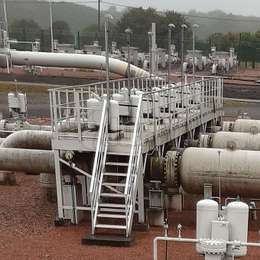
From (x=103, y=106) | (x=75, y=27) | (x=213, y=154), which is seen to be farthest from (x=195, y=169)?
(x=75, y=27)

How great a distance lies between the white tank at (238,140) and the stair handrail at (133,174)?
3.01 m

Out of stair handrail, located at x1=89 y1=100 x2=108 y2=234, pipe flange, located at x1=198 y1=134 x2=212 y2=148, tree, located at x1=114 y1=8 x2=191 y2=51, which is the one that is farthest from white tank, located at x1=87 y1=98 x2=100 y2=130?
tree, located at x1=114 y1=8 x2=191 y2=51

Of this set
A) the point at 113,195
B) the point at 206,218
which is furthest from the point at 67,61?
the point at 206,218

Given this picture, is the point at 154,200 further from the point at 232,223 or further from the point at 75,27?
the point at 75,27

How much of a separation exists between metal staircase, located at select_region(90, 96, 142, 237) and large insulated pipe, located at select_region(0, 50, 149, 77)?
24.1 m

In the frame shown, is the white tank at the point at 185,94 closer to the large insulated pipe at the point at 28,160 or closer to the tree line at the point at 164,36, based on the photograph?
the large insulated pipe at the point at 28,160

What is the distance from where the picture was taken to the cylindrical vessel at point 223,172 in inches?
459

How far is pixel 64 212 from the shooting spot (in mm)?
12531

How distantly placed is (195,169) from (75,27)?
187m

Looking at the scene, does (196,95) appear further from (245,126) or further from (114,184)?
(114,184)

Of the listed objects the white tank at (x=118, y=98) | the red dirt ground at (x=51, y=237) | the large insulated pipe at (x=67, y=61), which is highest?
the white tank at (x=118, y=98)

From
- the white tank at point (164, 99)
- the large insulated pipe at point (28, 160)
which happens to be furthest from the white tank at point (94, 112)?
the white tank at point (164, 99)

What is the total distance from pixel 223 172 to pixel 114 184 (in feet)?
7.94

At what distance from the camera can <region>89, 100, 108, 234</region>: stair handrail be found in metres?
11.1
